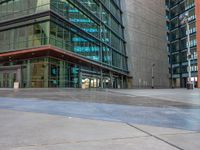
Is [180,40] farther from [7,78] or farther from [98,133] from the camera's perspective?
[98,133]

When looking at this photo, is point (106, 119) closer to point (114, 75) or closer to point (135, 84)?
point (114, 75)

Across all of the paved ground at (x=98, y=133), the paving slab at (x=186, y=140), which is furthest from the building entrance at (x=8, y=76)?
the paving slab at (x=186, y=140)

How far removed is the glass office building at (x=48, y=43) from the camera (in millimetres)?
28141

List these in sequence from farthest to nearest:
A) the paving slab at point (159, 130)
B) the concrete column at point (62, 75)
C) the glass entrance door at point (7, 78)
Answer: the glass entrance door at point (7, 78), the concrete column at point (62, 75), the paving slab at point (159, 130)

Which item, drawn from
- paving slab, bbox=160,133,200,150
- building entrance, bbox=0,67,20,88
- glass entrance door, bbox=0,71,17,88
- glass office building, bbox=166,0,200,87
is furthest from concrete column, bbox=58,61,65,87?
glass office building, bbox=166,0,200,87

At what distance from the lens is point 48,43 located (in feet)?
88.8

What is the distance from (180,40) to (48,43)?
59723 mm

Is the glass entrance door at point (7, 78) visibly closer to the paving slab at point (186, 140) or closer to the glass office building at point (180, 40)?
the paving slab at point (186, 140)

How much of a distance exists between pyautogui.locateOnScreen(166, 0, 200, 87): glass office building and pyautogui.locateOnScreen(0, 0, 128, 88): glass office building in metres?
38.7

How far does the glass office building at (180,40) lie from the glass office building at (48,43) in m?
38.7

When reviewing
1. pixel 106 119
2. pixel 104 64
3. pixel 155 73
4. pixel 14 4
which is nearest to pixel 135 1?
pixel 155 73

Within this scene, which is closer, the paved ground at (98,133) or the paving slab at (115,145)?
the paving slab at (115,145)

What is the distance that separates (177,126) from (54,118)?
323 cm

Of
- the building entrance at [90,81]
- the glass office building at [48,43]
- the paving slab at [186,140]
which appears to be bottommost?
the paving slab at [186,140]
